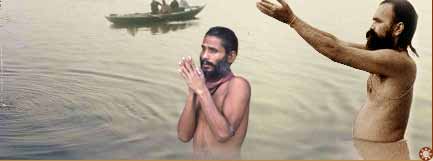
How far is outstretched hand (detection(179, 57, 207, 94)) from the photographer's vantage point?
16.7ft

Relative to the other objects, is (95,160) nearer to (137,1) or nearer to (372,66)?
(137,1)

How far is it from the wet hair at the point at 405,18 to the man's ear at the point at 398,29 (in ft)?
0.07

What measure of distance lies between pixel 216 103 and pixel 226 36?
21.2 inches

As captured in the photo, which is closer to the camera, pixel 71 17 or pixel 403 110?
pixel 403 110

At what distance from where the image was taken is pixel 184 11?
207 inches

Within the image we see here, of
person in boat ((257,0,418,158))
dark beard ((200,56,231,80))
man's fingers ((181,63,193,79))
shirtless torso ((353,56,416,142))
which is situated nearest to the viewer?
person in boat ((257,0,418,158))

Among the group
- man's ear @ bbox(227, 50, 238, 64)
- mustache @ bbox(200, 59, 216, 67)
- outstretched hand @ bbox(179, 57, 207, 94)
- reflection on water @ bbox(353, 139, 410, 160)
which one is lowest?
reflection on water @ bbox(353, 139, 410, 160)

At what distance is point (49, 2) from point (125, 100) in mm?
1017

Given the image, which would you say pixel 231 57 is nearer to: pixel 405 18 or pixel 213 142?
pixel 213 142

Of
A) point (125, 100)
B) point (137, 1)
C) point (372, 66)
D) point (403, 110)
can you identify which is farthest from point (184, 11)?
point (403, 110)

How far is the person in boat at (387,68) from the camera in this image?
474cm

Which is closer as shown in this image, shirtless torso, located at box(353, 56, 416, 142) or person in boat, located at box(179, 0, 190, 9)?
shirtless torso, located at box(353, 56, 416, 142)

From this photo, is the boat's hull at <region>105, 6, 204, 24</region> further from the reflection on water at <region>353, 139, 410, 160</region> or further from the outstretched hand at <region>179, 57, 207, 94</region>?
the reflection on water at <region>353, 139, 410, 160</region>

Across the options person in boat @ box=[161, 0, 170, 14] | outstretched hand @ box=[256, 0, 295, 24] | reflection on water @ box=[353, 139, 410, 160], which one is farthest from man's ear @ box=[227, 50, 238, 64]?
reflection on water @ box=[353, 139, 410, 160]
